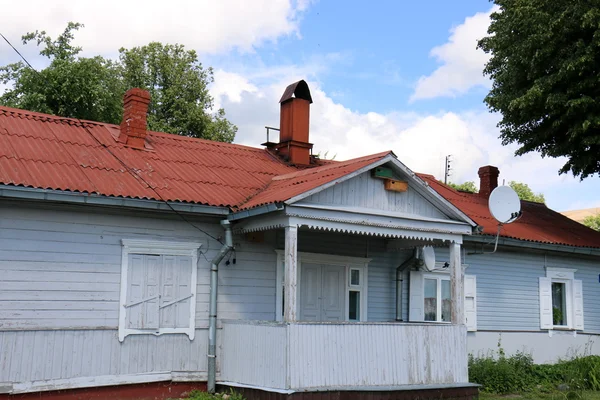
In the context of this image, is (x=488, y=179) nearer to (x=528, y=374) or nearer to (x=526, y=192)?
(x=528, y=374)

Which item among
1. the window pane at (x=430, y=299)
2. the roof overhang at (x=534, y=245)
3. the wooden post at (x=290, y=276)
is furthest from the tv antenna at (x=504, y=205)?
the wooden post at (x=290, y=276)

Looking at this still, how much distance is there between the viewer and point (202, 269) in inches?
431

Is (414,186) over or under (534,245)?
over

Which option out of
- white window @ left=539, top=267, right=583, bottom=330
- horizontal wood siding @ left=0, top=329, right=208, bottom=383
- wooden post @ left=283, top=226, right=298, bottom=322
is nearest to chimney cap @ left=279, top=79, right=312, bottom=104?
wooden post @ left=283, top=226, right=298, bottom=322

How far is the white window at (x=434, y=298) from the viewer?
13836 mm

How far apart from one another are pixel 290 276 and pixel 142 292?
2.39 m

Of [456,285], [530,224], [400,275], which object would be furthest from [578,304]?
[456,285]

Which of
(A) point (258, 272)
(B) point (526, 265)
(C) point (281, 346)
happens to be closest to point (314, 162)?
(A) point (258, 272)

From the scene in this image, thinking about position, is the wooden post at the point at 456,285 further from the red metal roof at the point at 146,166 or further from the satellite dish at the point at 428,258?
the red metal roof at the point at 146,166

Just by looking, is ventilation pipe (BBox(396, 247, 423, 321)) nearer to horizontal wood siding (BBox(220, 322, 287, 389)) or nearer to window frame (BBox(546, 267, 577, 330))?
horizontal wood siding (BBox(220, 322, 287, 389))

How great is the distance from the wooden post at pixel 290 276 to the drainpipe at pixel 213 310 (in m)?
1.42

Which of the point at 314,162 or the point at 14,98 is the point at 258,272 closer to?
the point at 314,162

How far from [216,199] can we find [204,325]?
205 centimetres

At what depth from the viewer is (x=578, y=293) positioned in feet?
55.0
